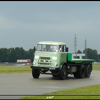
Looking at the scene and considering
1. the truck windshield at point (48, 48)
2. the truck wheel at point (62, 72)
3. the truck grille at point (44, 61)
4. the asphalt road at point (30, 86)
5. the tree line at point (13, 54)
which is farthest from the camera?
the tree line at point (13, 54)

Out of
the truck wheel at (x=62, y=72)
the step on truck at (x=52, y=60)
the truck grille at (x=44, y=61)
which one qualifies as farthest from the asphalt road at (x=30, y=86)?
the truck grille at (x=44, y=61)

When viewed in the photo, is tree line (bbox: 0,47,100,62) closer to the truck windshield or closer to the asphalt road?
the truck windshield

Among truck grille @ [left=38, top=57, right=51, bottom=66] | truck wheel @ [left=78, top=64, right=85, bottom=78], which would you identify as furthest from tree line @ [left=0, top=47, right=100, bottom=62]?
truck grille @ [left=38, top=57, right=51, bottom=66]

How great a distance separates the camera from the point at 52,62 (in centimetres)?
2034

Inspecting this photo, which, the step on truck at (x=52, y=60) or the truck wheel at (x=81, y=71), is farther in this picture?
the truck wheel at (x=81, y=71)

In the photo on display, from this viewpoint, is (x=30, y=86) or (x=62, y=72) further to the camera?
(x=62, y=72)

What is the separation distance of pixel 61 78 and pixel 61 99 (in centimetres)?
1092

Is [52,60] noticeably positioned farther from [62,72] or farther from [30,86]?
[30,86]

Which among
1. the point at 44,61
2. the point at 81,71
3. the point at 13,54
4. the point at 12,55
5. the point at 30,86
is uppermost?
the point at 13,54

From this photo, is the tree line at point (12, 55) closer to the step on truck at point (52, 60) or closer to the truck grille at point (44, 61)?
the step on truck at point (52, 60)

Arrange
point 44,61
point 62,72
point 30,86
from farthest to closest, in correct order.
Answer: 1. point 44,61
2. point 62,72
3. point 30,86

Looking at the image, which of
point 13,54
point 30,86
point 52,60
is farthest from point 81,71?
point 13,54

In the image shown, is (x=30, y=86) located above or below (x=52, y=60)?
below

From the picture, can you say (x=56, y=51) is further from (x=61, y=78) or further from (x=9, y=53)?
(x=9, y=53)
